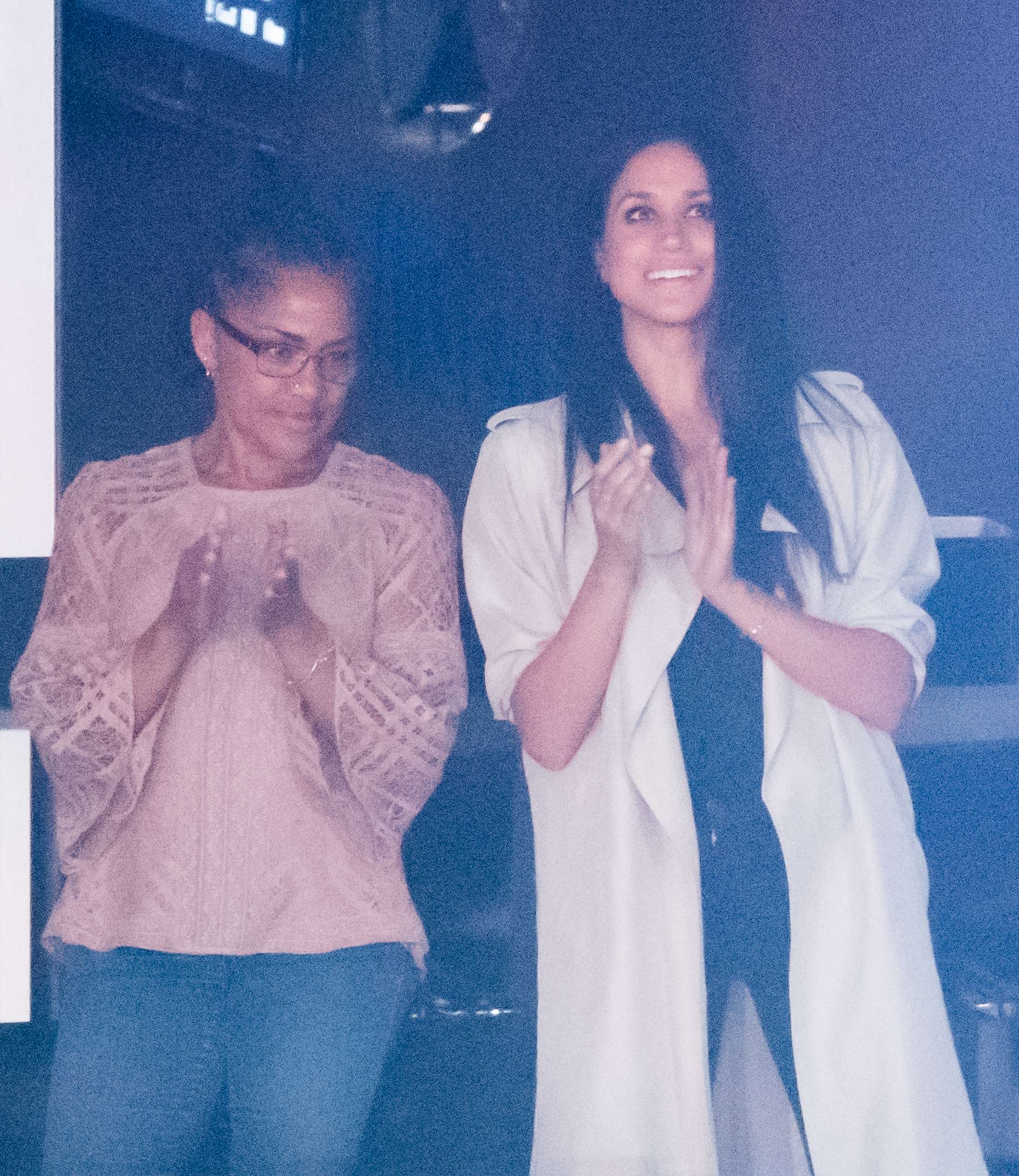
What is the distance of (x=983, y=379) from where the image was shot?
121 centimetres

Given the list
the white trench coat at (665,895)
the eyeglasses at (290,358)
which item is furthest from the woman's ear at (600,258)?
the eyeglasses at (290,358)

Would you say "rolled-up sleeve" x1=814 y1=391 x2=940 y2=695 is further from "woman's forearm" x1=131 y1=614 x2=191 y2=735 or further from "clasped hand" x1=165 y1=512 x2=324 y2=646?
"woman's forearm" x1=131 y1=614 x2=191 y2=735

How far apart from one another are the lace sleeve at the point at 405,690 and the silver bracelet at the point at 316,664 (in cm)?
1

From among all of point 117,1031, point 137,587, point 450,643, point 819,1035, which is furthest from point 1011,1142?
point 137,587

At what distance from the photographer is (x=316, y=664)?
1.10 m

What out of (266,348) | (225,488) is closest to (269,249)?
(266,348)

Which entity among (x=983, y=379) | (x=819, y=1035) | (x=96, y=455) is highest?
(x=983, y=379)

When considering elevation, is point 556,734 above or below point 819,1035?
above

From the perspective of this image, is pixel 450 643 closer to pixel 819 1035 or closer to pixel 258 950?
pixel 258 950

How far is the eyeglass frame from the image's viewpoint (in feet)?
3.64

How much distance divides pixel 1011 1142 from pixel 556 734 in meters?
0.59

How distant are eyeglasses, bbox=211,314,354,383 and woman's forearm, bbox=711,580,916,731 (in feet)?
1.33

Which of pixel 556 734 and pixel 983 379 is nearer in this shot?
pixel 556 734

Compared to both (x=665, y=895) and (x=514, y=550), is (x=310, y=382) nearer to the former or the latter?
(x=514, y=550)
